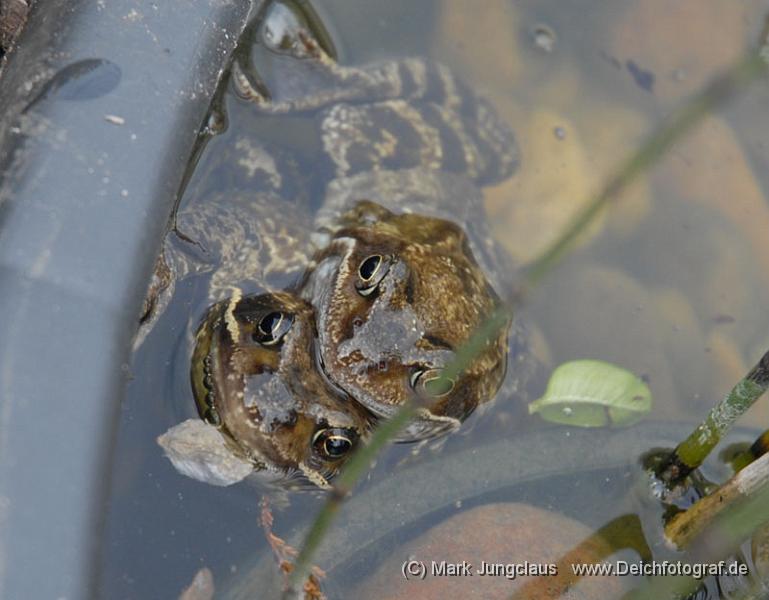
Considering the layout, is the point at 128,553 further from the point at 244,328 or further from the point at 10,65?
the point at 10,65

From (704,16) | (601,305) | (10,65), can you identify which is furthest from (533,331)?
(10,65)

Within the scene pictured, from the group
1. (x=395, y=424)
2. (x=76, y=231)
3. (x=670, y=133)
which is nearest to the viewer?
(x=670, y=133)

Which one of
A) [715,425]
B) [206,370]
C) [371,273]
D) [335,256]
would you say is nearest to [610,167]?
[335,256]

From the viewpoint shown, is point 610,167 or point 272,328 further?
point 610,167

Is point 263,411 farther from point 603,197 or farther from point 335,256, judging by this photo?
point 603,197

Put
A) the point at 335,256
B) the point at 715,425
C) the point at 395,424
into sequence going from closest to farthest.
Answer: the point at 395,424 → the point at 715,425 → the point at 335,256

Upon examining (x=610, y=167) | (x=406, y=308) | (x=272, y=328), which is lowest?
(x=272, y=328)

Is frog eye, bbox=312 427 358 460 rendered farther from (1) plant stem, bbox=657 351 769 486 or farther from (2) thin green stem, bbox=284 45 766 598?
(1) plant stem, bbox=657 351 769 486

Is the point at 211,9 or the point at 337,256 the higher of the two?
the point at 211,9
